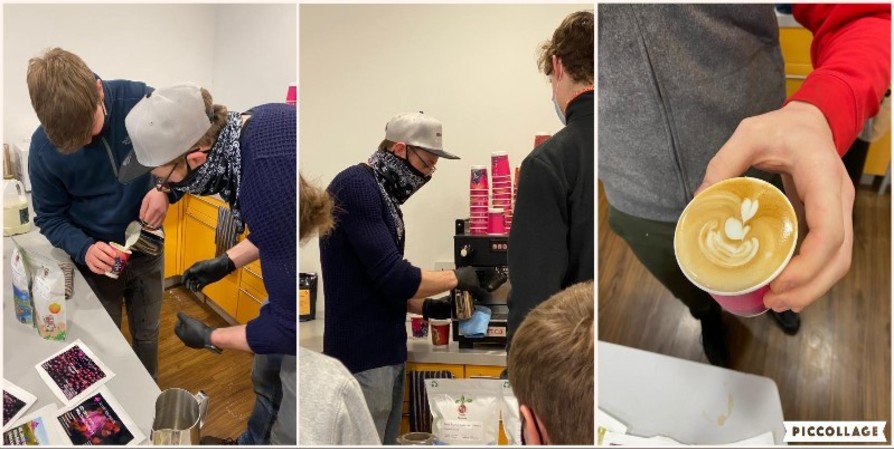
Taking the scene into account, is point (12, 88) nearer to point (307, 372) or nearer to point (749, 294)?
point (307, 372)

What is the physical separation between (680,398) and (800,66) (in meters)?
0.84

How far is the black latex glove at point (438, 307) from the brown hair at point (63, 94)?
2.99 feet

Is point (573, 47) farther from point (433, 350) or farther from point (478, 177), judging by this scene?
point (433, 350)

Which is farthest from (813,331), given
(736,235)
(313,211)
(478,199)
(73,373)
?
(73,373)

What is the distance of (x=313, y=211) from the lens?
1831 mm

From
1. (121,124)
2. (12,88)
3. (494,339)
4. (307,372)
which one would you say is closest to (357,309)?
(307,372)

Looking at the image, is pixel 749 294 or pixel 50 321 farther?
pixel 50 321

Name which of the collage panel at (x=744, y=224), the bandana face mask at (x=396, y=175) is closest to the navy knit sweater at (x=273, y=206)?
the bandana face mask at (x=396, y=175)

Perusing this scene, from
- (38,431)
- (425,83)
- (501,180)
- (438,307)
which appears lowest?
(38,431)

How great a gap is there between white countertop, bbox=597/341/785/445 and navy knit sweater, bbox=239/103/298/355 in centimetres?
79

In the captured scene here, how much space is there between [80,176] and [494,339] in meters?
1.08

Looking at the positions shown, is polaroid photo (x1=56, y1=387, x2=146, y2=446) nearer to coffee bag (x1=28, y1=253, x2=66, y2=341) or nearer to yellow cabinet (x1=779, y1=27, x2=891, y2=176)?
coffee bag (x1=28, y1=253, x2=66, y2=341)

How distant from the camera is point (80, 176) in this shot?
1.83 metres

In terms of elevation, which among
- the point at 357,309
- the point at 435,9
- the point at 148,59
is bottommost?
the point at 357,309
